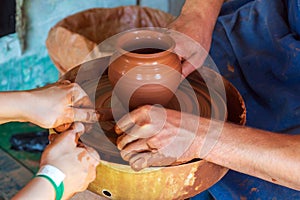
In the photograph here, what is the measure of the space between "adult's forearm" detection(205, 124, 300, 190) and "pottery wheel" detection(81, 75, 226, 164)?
0.14 m

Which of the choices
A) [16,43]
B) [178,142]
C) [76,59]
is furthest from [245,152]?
[16,43]

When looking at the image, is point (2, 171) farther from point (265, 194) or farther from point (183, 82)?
A: point (265, 194)

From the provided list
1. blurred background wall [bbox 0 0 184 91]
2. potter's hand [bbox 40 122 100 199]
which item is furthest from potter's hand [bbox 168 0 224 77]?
blurred background wall [bbox 0 0 184 91]

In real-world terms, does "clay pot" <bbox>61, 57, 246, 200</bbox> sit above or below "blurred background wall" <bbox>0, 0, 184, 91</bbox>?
above

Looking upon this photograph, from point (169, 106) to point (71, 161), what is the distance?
0.34 meters

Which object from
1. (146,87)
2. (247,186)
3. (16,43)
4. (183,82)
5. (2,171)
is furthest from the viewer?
(16,43)

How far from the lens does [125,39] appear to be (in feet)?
3.81

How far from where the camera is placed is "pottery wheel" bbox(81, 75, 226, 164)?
110 centimetres

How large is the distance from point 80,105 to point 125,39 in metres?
0.21

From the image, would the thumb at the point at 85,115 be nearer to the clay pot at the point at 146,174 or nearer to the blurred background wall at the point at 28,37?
the clay pot at the point at 146,174

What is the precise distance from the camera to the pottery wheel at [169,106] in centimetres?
110

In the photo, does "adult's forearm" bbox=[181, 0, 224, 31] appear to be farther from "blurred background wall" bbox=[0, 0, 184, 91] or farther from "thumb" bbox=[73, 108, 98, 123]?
"blurred background wall" bbox=[0, 0, 184, 91]

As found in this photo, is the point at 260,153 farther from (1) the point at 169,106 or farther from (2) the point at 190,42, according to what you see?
(2) the point at 190,42

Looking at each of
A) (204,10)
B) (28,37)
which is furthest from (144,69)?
(28,37)
